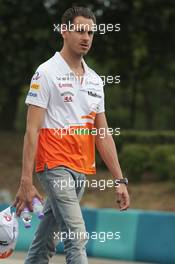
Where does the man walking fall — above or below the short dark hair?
below

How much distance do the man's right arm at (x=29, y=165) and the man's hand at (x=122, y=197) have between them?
60 centimetres

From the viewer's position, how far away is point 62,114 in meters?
5.00

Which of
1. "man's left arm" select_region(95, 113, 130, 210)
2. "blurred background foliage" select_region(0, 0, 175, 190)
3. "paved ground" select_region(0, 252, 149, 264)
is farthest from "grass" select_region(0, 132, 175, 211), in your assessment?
"man's left arm" select_region(95, 113, 130, 210)

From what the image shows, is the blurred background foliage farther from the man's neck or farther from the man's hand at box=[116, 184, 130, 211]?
the man's neck

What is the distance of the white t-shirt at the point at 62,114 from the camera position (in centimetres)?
495

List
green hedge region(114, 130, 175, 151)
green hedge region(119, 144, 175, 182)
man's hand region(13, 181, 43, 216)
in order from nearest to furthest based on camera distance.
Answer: man's hand region(13, 181, 43, 216) → green hedge region(119, 144, 175, 182) → green hedge region(114, 130, 175, 151)

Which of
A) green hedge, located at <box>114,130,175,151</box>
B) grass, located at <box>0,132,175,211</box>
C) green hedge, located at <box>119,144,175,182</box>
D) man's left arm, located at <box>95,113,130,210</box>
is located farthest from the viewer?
green hedge, located at <box>114,130,175,151</box>

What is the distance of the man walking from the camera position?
16.0 ft

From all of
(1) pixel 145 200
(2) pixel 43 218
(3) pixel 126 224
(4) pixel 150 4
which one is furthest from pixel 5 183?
(2) pixel 43 218

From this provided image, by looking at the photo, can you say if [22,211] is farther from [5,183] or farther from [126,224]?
[5,183]

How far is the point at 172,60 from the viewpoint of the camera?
2519 centimetres

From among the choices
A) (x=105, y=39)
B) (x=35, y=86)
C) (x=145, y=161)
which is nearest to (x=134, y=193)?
(x=145, y=161)

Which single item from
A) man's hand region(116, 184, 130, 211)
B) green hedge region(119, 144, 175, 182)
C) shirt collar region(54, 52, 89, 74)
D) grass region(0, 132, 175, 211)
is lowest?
grass region(0, 132, 175, 211)

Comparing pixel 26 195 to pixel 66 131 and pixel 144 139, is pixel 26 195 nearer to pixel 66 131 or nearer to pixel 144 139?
pixel 66 131
